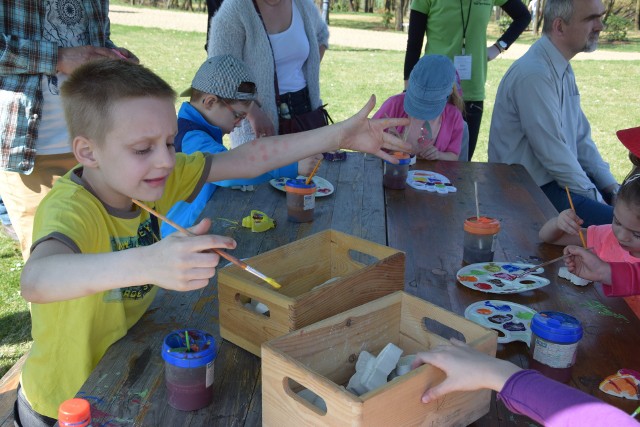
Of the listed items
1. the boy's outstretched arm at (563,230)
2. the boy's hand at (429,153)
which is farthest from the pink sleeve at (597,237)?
the boy's hand at (429,153)

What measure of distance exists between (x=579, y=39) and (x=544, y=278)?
2.03 metres

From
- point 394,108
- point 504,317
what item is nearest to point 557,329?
point 504,317

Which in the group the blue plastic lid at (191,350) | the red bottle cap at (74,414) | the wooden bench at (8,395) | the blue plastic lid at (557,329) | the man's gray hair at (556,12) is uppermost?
the man's gray hair at (556,12)

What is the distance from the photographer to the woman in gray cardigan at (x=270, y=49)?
140 inches

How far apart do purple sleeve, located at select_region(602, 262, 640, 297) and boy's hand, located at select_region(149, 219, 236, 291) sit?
131 centimetres

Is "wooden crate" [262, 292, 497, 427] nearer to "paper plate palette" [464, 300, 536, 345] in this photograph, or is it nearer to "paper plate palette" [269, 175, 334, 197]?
"paper plate palette" [464, 300, 536, 345]

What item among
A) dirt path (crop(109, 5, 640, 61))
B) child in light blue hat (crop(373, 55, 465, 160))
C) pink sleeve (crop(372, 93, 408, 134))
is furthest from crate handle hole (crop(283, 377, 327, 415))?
dirt path (crop(109, 5, 640, 61))

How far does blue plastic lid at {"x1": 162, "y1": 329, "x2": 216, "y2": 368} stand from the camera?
1330 millimetres

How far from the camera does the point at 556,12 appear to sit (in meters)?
3.60

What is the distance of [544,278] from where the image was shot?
2.11m

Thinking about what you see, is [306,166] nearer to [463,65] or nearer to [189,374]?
[189,374]

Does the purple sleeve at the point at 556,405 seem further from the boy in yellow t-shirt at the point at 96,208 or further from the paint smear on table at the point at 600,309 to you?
the boy in yellow t-shirt at the point at 96,208

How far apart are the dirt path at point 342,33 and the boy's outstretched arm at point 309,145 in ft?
50.3

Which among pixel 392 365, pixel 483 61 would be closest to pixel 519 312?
pixel 392 365
